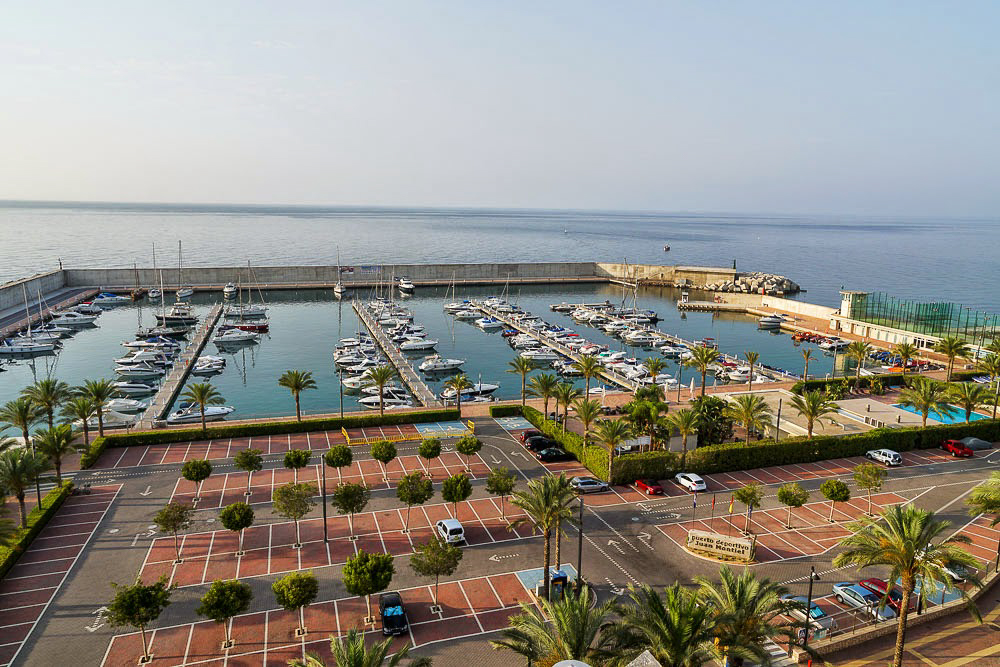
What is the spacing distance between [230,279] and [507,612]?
135 meters

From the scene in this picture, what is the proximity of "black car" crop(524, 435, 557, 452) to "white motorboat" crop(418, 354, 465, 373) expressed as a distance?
34.7m

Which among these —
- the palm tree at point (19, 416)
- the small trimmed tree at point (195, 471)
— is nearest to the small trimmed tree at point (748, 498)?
the small trimmed tree at point (195, 471)

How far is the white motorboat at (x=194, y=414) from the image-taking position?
198 ft

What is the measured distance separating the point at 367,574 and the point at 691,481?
25.6 meters

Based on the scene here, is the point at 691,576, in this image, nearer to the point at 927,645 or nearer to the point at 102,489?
the point at 927,645

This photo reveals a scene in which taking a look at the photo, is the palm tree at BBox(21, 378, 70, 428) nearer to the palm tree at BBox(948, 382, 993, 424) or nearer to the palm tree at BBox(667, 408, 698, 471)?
the palm tree at BBox(667, 408, 698, 471)

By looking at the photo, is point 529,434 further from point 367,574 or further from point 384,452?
point 367,574

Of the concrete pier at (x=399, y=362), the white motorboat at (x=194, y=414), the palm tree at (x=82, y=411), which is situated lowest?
the white motorboat at (x=194, y=414)

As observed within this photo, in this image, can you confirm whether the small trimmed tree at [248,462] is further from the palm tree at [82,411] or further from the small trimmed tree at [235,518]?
the palm tree at [82,411]

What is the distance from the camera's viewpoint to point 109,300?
129 meters

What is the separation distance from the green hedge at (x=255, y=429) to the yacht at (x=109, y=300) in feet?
300

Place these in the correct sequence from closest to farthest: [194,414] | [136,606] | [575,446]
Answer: [136,606] → [575,446] → [194,414]

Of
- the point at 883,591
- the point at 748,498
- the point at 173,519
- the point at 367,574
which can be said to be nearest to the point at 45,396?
the point at 173,519

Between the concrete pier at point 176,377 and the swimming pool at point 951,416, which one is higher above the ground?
the swimming pool at point 951,416
